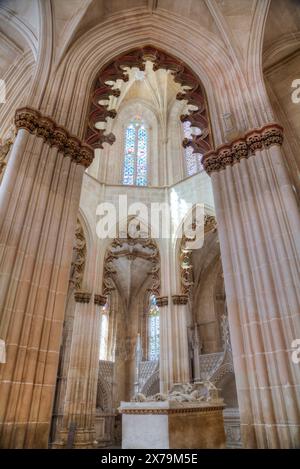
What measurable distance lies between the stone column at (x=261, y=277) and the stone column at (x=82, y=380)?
7324 mm

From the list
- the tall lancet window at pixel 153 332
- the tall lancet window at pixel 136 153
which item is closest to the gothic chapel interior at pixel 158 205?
→ the tall lancet window at pixel 136 153

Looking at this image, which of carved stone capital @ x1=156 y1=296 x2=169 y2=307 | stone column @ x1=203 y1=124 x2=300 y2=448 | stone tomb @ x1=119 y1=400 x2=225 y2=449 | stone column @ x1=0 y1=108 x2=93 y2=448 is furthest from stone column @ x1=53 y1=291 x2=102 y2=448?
stone column @ x1=203 y1=124 x2=300 y2=448

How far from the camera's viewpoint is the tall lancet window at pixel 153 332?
19.4 meters

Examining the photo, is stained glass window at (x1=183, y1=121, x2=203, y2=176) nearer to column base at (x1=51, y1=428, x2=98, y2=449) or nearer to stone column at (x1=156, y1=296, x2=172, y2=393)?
stone column at (x1=156, y1=296, x2=172, y2=393)

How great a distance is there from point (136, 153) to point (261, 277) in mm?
12131

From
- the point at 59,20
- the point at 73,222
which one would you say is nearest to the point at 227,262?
the point at 73,222

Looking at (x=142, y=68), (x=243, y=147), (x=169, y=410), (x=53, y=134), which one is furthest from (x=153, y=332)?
(x=53, y=134)

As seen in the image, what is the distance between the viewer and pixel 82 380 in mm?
10789

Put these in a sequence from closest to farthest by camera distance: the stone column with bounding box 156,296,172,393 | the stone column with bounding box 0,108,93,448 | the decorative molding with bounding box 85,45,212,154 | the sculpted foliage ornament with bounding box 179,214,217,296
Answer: the stone column with bounding box 0,108,93,448 → the decorative molding with bounding box 85,45,212,154 → the stone column with bounding box 156,296,172,393 → the sculpted foliage ornament with bounding box 179,214,217,296

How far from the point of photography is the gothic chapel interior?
14.6 ft

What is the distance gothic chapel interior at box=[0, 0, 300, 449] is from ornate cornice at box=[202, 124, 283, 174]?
0.03 m

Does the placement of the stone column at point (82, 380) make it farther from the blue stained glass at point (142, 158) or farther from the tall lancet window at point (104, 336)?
the tall lancet window at point (104, 336)
